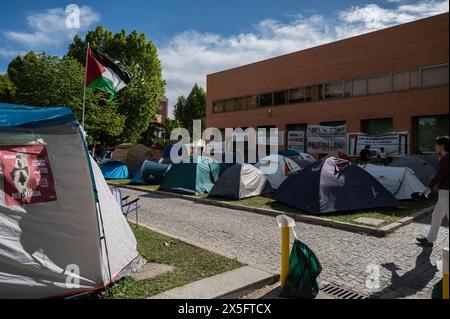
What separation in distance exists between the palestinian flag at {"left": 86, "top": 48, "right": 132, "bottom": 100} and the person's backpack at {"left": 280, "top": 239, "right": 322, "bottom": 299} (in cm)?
548

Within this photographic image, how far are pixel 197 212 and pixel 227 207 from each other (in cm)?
118

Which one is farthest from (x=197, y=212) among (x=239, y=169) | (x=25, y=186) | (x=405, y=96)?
(x=405, y=96)

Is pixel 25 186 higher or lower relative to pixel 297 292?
higher

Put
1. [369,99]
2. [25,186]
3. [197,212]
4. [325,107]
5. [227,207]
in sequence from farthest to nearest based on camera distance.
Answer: [325,107] → [369,99] → [227,207] → [197,212] → [25,186]

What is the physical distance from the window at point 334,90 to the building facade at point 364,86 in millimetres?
67

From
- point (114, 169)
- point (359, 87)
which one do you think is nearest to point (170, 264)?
point (114, 169)

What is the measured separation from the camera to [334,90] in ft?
76.8

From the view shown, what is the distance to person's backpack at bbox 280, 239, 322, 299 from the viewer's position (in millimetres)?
4129

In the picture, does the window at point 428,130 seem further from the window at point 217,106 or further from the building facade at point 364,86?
the window at point 217,106

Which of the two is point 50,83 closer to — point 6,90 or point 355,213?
point 6,90

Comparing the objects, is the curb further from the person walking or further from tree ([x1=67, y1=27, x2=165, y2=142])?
tree ([x1=67, y1=27, x2=165, y2=142])

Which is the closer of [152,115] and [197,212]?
[197,212]

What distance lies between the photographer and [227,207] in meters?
10.7
